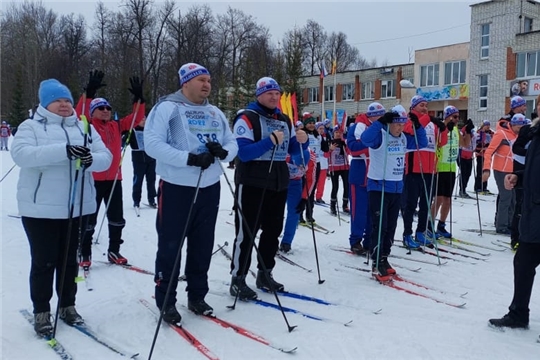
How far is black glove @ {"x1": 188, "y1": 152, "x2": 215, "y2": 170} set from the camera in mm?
3527

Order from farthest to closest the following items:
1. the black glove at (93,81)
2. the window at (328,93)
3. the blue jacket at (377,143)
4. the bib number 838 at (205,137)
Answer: the window at (328,93) → the blue jacket at (377,143) → the black glove at (93,81) → the bib number 838 at (205,137)

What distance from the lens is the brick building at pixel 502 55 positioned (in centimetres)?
2950

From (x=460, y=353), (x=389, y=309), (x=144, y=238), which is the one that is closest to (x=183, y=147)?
(x=389, y=309)

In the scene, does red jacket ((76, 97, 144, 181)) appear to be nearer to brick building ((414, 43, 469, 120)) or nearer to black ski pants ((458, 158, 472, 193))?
black ski pants ((458, 158, 472, 193))

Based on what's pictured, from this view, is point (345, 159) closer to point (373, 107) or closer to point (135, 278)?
point (373, 107)

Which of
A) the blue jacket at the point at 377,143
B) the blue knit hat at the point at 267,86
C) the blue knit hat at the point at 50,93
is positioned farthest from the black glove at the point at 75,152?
the blue jacket at the point at 377,143

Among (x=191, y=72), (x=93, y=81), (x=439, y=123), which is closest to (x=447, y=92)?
(x=439, y=123)

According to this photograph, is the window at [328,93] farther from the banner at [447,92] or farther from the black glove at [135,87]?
the black glove at [135,87]

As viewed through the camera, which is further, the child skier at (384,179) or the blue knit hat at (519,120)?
the blue knit hat at (519,120)

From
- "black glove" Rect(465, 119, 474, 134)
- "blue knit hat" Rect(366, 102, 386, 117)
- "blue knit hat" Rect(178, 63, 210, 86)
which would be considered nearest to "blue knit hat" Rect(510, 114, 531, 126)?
"blue knit hat" Rect(366, 102, 386, 117)

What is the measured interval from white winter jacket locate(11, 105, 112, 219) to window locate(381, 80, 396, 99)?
41.1 metres

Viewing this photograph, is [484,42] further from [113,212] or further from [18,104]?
[18,104]

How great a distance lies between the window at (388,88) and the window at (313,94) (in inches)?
301

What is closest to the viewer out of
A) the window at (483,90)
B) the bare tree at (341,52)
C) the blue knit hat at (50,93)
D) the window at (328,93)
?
the blue knit hat at (50,93)
